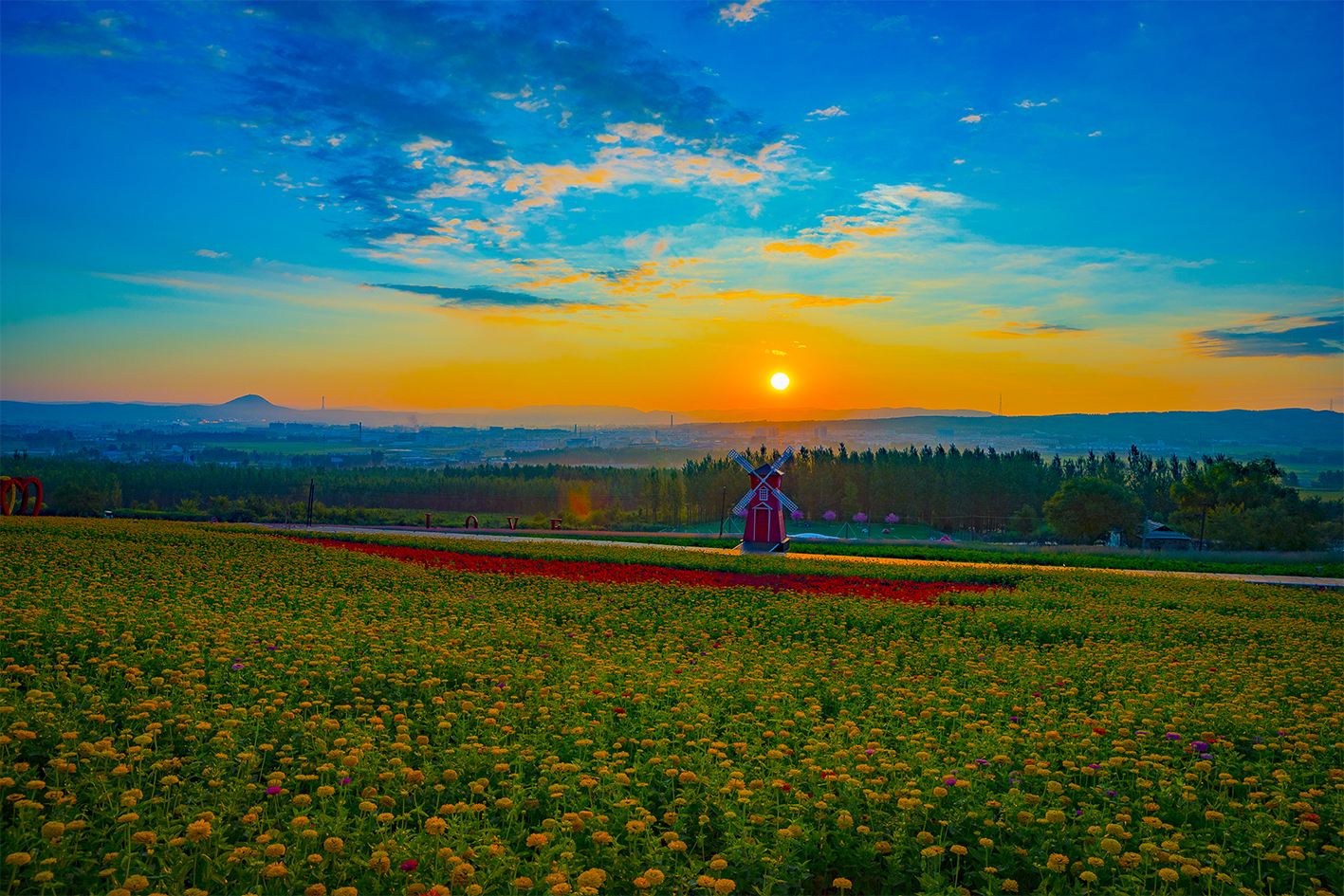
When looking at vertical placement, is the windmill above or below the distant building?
above

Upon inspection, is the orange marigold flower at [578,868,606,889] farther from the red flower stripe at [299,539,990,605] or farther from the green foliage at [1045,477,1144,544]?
the green foliage at [1045,477,1144,544]

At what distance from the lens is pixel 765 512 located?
1163 inches

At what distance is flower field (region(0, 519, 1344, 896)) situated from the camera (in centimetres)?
434

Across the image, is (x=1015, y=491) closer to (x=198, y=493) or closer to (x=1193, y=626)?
(x=1193, y=626)

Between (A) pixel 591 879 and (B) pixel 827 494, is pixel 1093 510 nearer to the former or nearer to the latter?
(B) pixel 827 494

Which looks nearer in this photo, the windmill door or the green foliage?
the windmill door

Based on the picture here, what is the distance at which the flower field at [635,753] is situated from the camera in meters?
4.34

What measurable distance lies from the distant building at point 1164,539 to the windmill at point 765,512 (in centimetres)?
2253

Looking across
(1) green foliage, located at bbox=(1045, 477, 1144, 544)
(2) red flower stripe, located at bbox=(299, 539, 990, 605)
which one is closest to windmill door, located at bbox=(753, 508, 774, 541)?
(2) red flower stripe, located at bbox=(299, 539, 990, 605)

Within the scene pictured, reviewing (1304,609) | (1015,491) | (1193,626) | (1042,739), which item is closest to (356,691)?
(1042,739)

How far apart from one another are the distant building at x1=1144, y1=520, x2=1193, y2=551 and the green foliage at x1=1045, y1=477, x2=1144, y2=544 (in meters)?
0.98

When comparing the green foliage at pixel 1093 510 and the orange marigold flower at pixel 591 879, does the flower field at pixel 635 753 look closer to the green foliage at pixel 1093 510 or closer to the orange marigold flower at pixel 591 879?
the orange marigold flower at pixel 591 879

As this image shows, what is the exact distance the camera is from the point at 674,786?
18.6ft

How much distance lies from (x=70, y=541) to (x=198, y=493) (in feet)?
185
